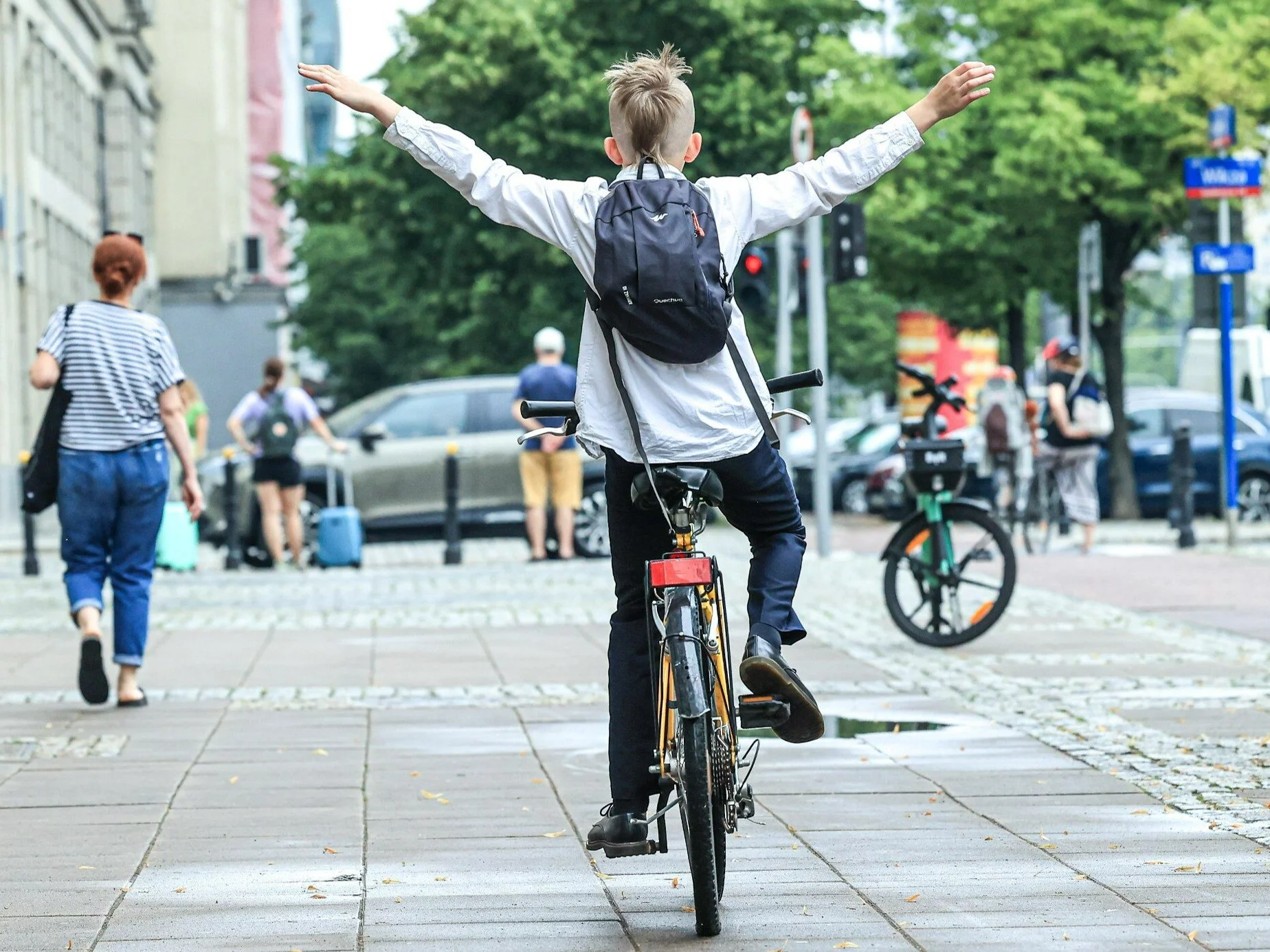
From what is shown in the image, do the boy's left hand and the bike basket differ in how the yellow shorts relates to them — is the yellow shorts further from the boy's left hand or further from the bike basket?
the boy's left hand

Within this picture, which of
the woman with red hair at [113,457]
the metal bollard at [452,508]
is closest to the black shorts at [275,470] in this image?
the metal bollard at [452,508]

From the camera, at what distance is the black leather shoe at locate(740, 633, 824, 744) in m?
4.88

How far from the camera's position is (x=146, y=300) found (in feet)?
160

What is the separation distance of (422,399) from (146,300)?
30.5m

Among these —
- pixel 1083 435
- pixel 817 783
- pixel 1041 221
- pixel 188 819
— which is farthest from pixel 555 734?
pixel 1041 221

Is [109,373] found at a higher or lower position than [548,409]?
higher

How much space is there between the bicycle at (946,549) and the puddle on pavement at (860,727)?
8.05 ft

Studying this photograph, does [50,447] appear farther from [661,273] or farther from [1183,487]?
[1183,487]

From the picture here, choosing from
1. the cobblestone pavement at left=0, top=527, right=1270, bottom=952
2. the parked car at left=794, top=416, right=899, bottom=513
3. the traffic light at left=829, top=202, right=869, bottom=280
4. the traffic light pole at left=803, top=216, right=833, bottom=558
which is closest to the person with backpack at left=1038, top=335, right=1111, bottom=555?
the traffic light at left=829, top=202, right=869, bottom=280

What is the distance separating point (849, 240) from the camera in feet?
61.2

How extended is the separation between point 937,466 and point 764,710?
18.7 feet

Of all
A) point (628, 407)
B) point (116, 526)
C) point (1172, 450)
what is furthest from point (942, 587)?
point (1172, 450)

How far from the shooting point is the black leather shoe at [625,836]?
16.2 ft

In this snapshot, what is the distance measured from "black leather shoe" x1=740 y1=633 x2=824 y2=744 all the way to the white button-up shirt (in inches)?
17.4
